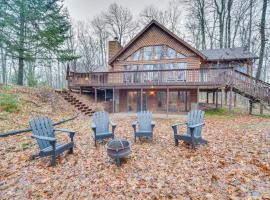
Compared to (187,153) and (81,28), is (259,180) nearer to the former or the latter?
(187,153)

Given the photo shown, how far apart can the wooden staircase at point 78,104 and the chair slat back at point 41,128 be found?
727 cm

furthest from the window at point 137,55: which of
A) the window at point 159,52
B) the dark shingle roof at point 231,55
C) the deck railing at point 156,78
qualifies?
the dark shingle roof at point 231,55

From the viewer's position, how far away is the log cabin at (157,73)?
13281mm

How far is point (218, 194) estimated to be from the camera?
3.00m

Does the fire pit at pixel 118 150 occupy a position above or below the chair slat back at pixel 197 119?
below

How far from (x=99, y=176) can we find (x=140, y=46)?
13.9 m

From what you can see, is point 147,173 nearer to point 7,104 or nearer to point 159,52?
point 7,104

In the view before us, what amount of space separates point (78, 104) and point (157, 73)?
21.2ft

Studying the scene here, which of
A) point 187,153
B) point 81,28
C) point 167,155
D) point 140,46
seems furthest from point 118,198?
point 81,28

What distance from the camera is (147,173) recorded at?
385cm

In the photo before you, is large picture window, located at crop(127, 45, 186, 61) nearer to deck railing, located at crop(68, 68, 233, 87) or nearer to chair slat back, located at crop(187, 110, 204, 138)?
deck railing, located at crop(68, 68, 233, 87)

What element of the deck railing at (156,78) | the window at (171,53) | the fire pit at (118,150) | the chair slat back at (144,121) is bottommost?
the fire pit at (118,150)

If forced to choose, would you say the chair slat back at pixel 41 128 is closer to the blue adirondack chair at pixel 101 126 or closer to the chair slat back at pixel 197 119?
the blue adirondack chair at pixel 101 126

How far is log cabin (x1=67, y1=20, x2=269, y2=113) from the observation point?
1328 centimetres
